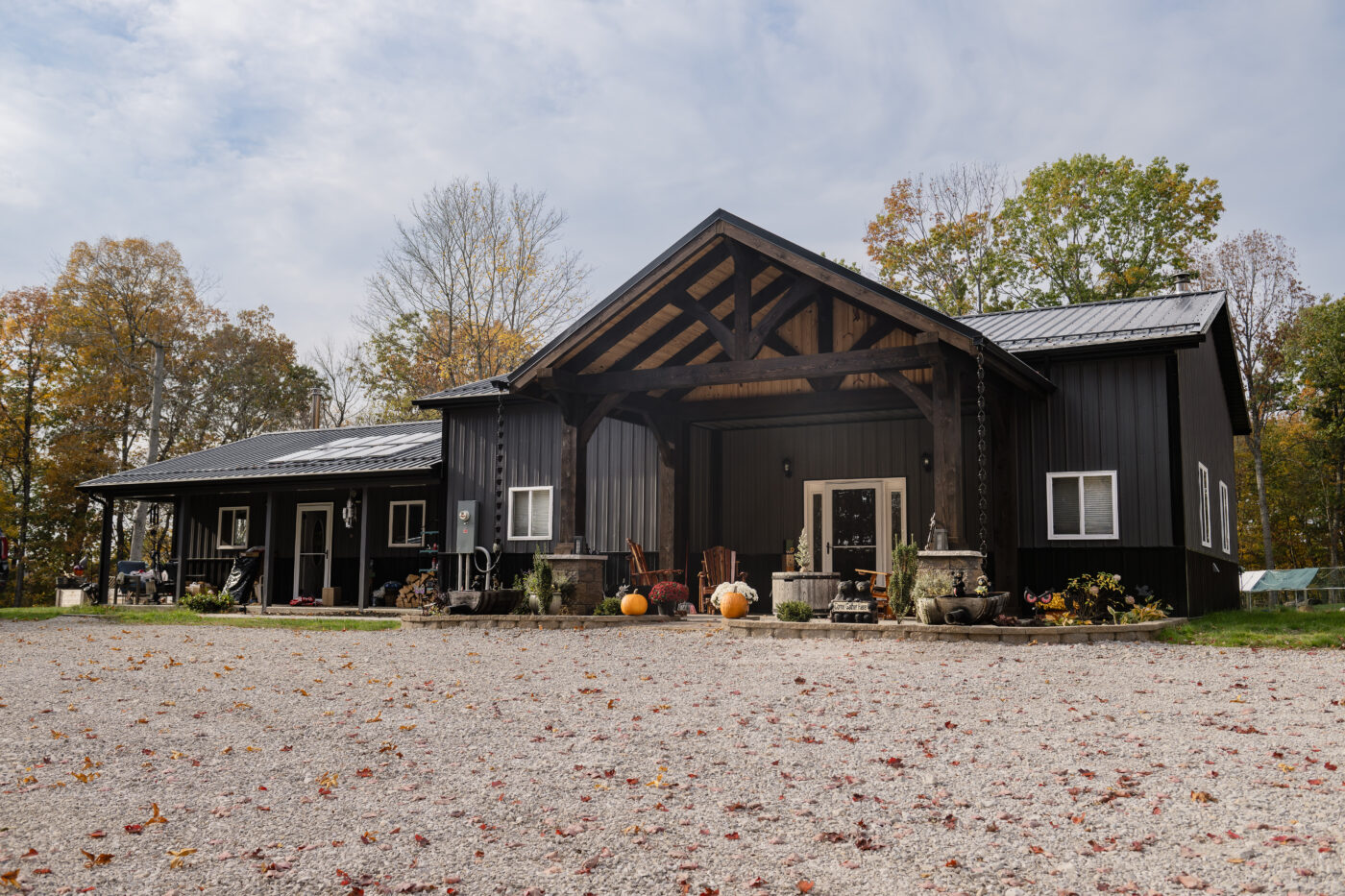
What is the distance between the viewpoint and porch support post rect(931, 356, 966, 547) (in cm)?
997

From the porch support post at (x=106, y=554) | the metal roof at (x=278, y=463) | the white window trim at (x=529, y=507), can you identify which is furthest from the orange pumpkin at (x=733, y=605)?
the porch support post at (x=106, y=554)

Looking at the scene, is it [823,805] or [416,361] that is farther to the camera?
[416,361]

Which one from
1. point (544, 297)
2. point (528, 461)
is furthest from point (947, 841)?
point (544, 297)

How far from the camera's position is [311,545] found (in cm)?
1959

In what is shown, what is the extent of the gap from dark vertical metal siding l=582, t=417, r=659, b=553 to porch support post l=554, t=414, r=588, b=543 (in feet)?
7.24

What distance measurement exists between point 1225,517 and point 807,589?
8868 millimetres

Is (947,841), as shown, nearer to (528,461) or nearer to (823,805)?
(823,805)

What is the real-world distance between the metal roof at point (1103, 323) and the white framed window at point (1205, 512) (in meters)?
2.08

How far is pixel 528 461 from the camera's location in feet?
53.3

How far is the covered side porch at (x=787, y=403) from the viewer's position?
1062 cm

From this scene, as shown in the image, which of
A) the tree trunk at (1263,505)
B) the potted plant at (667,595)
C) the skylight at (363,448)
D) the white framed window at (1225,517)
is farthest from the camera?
the tree trunk at (1263,505)

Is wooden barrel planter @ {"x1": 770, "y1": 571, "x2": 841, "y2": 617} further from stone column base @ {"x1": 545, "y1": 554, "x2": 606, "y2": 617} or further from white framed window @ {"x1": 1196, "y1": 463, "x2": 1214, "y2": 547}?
white framed window @ {"x1": 1196, "y1": 463, "x2": 1214, "y2": 547}

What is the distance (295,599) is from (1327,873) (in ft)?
58.3

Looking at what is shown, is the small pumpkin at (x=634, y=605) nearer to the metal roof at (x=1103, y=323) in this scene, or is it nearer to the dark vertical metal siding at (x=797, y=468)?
the dark vertical metal siding at (x=797, y=468)
